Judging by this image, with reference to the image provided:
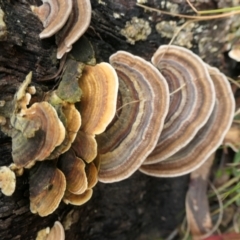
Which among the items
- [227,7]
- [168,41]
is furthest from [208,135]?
[227,7]

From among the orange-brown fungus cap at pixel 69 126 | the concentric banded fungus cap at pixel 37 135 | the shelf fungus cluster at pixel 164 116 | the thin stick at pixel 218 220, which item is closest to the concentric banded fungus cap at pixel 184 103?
the shelf fungus cluster at pixel 164 116

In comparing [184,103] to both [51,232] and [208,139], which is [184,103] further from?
[51,232]

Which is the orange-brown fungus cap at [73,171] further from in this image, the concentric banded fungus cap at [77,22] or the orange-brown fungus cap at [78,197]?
the concentric banded fungus cap at [77,22]

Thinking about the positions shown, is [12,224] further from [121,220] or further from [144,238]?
[144,238]

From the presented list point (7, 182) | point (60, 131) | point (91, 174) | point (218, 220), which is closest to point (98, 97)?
point (60, 131)

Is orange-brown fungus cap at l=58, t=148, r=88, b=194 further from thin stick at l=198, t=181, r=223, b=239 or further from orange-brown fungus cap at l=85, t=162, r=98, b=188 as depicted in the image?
thin stick at l=198, t=181, r=223, b=239
